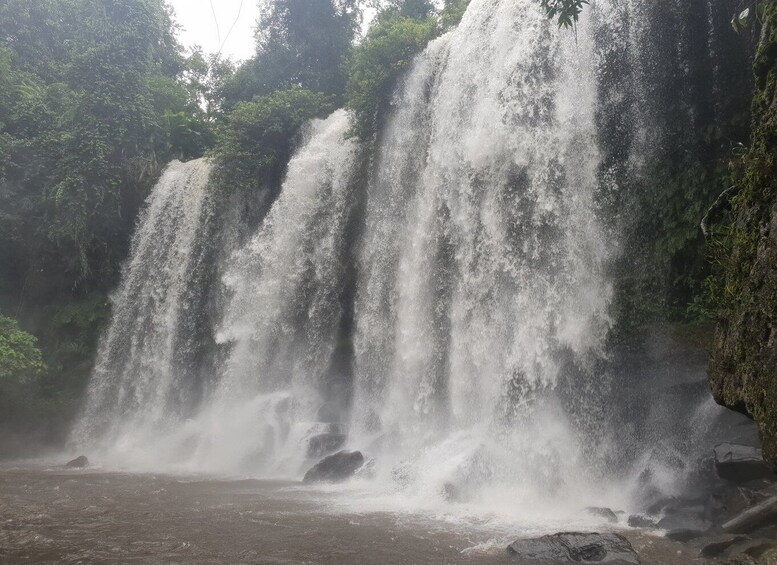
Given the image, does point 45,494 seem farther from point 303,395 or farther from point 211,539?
point 303,395

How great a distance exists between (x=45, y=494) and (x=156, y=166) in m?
13.4

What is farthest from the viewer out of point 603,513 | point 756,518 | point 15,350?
point 15,350

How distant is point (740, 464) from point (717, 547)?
160cm

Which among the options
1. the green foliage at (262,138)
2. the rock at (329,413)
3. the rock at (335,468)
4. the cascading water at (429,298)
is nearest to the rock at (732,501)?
the cascading water at (429,298)

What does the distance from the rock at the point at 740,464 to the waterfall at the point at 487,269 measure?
2.28 metres

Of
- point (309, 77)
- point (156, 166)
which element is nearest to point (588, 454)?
point (156, 166)

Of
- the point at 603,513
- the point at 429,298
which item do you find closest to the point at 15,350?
the point at 429,298

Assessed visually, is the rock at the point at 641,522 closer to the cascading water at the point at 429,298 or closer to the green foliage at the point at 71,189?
the cascading water at the point at 429,298

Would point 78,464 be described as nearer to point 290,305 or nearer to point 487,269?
point 290,305

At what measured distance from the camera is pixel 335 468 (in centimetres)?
1082

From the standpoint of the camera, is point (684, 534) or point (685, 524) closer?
point (684, 534)

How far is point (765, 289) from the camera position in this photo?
13.4 feet

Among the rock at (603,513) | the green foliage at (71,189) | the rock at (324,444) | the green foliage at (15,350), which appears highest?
the green foliage at (71,189)

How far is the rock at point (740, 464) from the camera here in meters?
7.12
